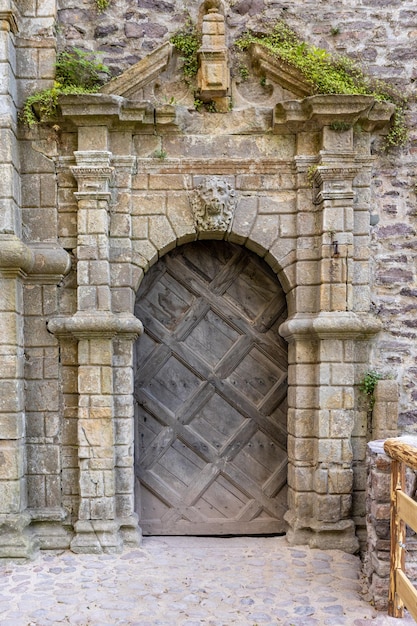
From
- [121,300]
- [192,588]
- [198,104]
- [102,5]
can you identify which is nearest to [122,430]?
[121,300]

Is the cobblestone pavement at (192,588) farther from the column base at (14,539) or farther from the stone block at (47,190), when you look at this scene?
the stone block at (47,190)

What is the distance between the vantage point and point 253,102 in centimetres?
439

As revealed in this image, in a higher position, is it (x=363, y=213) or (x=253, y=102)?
(x=253, y=102)

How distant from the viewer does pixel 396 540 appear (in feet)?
10.2

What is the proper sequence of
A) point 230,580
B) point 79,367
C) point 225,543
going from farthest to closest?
1. point 225,543
2. point 79,367
3. point 230,580

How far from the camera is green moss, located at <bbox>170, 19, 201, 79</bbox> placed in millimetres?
4316

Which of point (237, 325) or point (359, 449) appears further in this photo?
point (237, 325)

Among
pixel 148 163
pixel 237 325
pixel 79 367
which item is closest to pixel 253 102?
pixel 148 163

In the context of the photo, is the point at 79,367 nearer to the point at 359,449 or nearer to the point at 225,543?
the point at 225,543

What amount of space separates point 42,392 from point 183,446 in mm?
1211

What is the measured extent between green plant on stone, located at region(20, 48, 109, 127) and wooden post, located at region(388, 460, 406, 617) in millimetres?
3309

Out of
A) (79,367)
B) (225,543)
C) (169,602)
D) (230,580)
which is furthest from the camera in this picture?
(225,543)

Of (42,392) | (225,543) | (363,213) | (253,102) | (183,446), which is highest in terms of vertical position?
(253,102)

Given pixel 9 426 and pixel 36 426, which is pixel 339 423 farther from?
pixel 9 426
